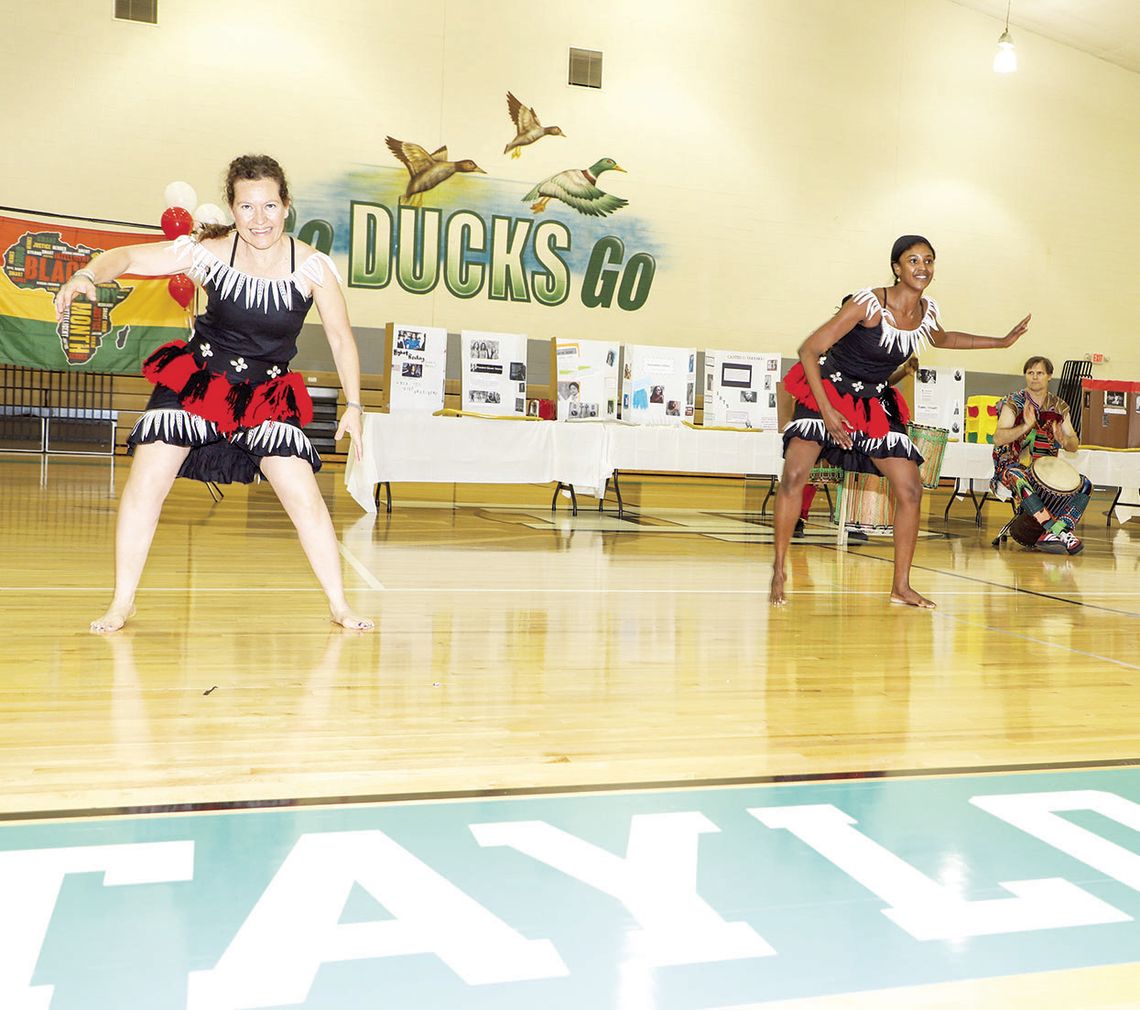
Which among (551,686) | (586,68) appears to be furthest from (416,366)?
(551,686)

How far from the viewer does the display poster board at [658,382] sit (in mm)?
9195

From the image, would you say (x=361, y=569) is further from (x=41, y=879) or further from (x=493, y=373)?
(x=493, y=373)

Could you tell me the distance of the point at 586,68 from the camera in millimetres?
11281

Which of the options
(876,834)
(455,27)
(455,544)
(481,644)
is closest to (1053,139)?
(455,27)

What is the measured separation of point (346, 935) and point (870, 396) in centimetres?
321

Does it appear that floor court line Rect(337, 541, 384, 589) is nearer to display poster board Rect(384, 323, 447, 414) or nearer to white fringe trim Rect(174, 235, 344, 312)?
white fringe trim Rect(174, 235, 344, 312)

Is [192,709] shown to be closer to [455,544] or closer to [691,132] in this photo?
[455,544]

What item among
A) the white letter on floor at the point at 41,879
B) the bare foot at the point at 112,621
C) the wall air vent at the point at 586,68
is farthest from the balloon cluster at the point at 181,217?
the white letter on floor at the point at 41,879

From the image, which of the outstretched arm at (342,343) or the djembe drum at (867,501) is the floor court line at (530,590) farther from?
the djembe drum at (867,501)

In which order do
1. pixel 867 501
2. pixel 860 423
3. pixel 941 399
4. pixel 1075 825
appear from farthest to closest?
1. pixel 941 399
2. pixel 867 501
3. pixel 860 423
4. pixel 1075 825

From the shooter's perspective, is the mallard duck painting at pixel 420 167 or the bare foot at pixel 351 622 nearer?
the bare foot at pixel 351 622

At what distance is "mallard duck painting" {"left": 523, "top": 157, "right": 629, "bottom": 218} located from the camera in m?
11.2

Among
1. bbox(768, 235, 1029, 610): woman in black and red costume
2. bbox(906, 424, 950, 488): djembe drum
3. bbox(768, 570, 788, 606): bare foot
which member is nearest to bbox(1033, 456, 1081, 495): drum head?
bbox(906, 424, 950, 488): djembe drum

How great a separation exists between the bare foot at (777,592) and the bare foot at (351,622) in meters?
1.52
